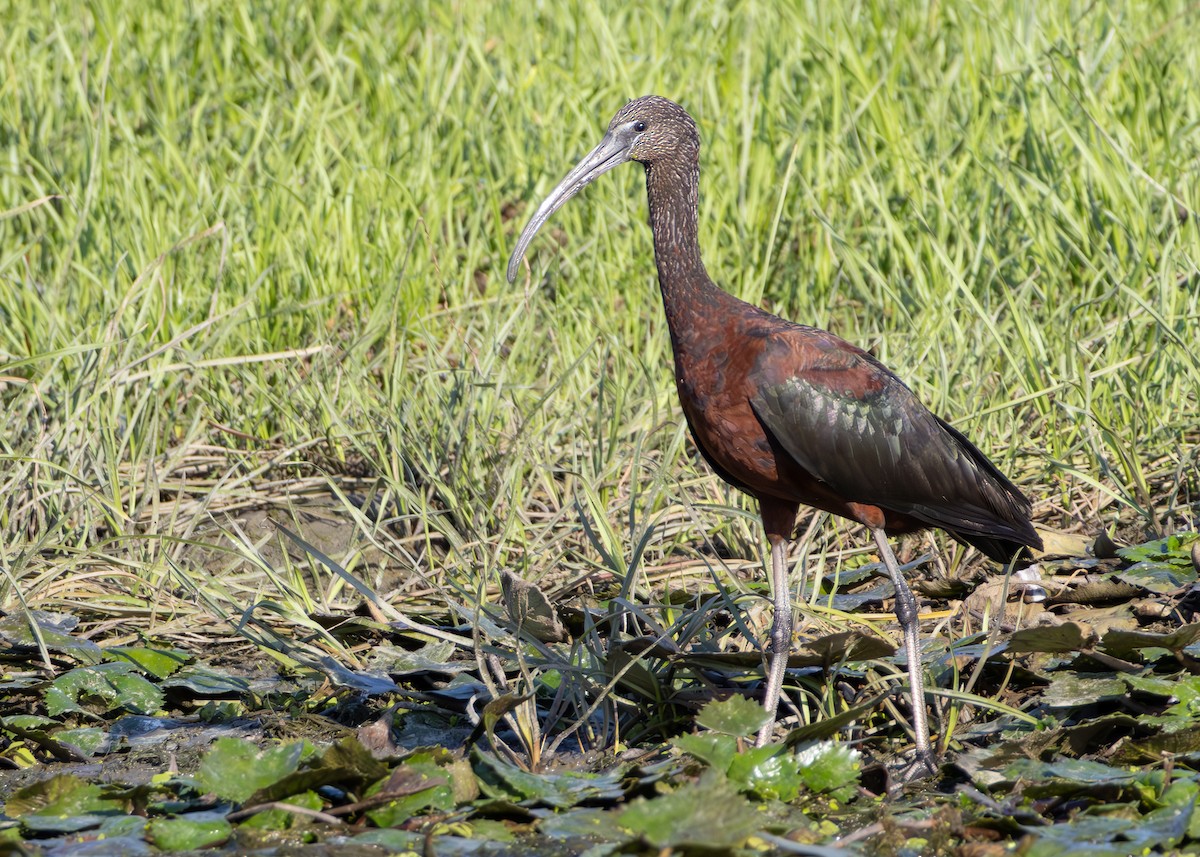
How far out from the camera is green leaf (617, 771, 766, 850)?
2945 mm

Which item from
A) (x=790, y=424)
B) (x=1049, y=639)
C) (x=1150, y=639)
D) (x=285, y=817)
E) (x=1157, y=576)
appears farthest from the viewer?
(x=1157, y=576)

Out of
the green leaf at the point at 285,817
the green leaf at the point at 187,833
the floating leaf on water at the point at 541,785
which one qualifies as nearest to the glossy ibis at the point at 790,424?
the floating leaf on water at the point at 541,785

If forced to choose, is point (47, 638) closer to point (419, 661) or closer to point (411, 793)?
point (419, 661)

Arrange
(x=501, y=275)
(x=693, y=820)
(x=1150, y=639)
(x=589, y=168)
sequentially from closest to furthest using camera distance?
(x=693, y=820) < (x=1150, y=639) < (x=589, y=168) < (x=501, y=275)

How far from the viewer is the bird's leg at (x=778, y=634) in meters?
3.91

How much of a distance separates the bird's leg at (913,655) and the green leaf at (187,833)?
172cm

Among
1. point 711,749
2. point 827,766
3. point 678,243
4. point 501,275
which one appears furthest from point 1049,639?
point 501,275

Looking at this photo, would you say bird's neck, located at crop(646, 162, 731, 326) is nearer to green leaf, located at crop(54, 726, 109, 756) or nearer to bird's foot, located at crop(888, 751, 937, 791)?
bird's foot, located at crop(888, 751, 937, 791)

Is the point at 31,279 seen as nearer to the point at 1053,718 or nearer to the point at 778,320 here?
the point at 778,320

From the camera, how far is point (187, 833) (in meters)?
3.24

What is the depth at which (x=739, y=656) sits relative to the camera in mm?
3914

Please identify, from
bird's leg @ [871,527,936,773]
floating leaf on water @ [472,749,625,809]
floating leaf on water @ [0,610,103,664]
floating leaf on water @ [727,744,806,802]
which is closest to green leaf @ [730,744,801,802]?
floating leaf on water @ [727,744,806,802]

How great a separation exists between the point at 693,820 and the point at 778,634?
1074 mm

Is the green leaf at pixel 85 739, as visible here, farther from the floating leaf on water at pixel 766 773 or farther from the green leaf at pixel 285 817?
the floating leaf on water at pixel 766 773
